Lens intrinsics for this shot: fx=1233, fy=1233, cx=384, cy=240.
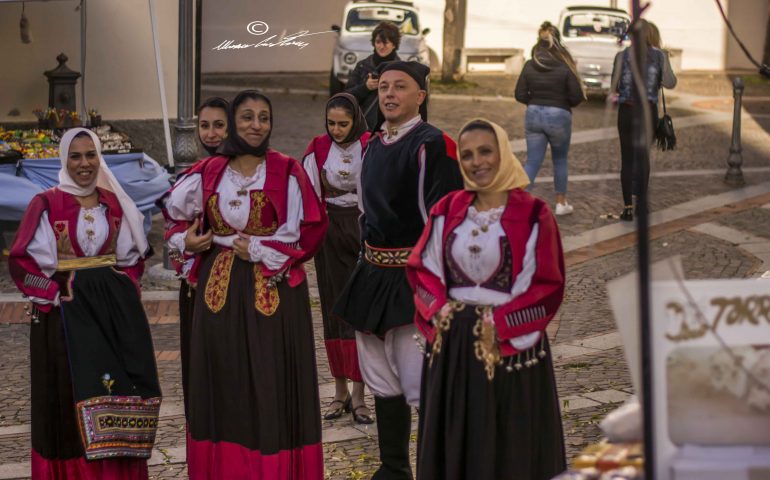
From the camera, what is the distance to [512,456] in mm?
4695

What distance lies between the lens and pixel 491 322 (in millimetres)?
4656

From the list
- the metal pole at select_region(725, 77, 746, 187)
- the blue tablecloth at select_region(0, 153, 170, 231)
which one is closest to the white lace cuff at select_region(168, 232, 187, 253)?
the blue tablecloth at select_region(0, 153, 170, 231)

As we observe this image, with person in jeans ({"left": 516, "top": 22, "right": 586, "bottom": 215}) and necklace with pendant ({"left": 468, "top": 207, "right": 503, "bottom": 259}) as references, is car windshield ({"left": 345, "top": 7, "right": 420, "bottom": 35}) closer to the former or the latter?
person in jeans ({"left": 516, "top": 22, "right": 586, "bottom": 215})

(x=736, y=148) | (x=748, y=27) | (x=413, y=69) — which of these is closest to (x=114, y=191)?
(x=413, y=69)

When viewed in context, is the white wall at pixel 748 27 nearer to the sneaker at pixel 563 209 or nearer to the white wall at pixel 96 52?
the sneaker at pixel 563 209

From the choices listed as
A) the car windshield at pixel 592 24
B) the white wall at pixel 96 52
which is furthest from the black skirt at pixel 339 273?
the car windshield at pixel 592 24

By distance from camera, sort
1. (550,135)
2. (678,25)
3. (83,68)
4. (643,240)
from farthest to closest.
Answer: (678,25) < (83,68) < (550,135) < (643,240)

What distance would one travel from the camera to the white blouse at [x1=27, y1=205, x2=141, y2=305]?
5.55 meters

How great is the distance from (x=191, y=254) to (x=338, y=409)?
5.71ft

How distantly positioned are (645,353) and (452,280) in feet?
8.14

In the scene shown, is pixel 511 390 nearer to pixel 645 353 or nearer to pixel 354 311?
pixel 354 311

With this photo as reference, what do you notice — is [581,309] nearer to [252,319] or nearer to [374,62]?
[374,62]

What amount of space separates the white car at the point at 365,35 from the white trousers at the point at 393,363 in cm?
1450

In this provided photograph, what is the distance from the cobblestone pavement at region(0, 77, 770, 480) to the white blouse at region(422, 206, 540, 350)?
24.1 inches
